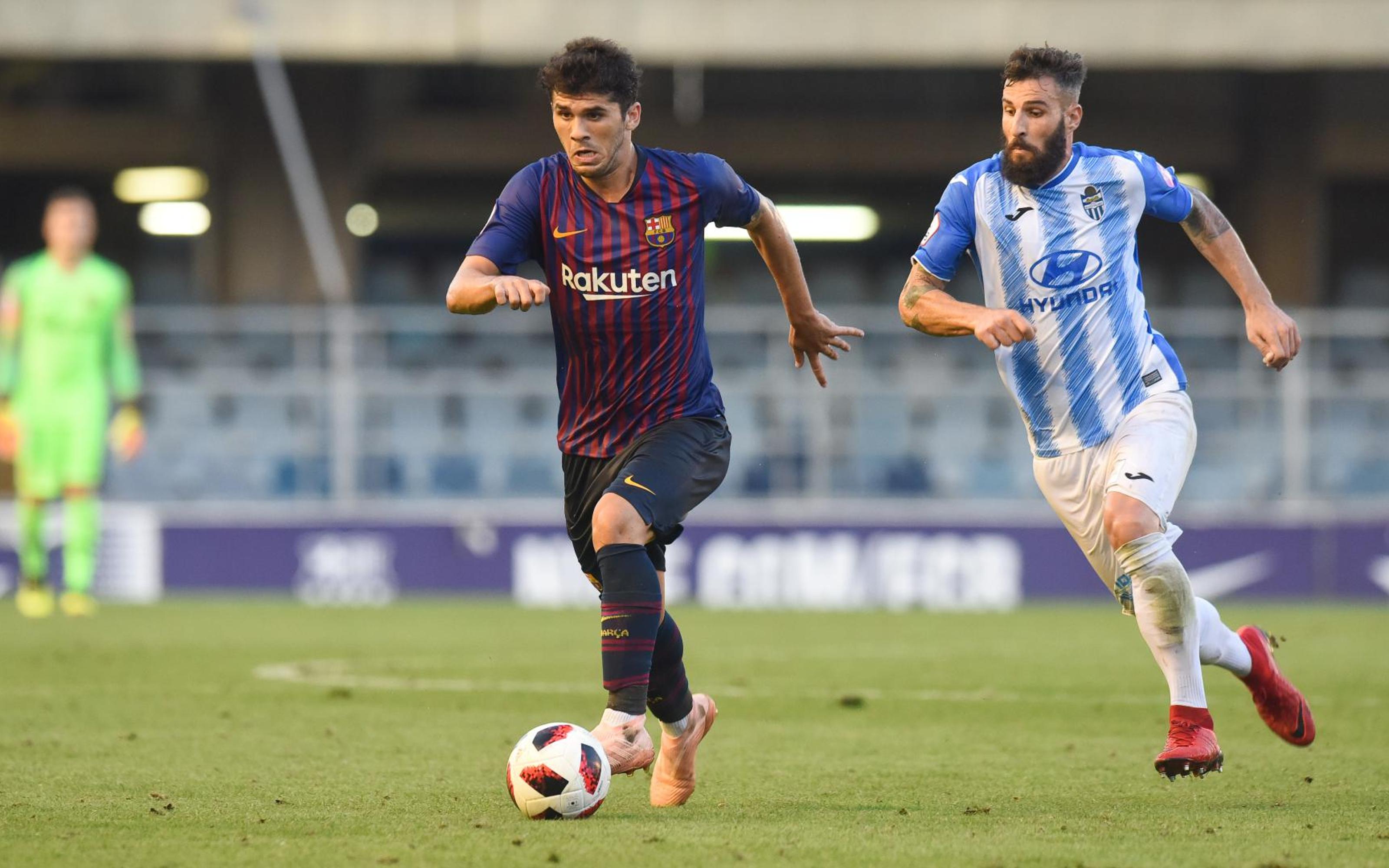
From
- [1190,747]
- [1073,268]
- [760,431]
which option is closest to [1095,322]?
[1073,268]

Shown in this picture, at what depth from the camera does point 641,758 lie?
5066 millimetres

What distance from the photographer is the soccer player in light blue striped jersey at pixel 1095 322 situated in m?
5.60

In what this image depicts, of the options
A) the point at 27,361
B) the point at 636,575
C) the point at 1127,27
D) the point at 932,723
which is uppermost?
the point at 1127,27

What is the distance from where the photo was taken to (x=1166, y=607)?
5543mm

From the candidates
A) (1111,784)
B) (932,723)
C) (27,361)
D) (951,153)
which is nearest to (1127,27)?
(951,153)

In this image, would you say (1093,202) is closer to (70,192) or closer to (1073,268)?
(1073,268)

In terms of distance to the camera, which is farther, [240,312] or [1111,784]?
[240,312]

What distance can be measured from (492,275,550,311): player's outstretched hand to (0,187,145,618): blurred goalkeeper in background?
30.2ft

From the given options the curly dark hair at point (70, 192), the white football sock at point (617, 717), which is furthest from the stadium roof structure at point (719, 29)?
the white football sock at point (617, 717)

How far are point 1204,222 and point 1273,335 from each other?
471mm

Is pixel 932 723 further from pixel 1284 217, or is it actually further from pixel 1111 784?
pixel 1284 217

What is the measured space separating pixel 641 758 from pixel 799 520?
35.9 feet

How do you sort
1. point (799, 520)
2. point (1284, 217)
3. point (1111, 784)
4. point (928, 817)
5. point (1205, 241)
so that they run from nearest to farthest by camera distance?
point (928, 817) → point (1111, 784) → point (1205, 241) → point (799, 520) → point (1284, 217)

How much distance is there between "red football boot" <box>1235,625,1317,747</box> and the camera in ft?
19.4
